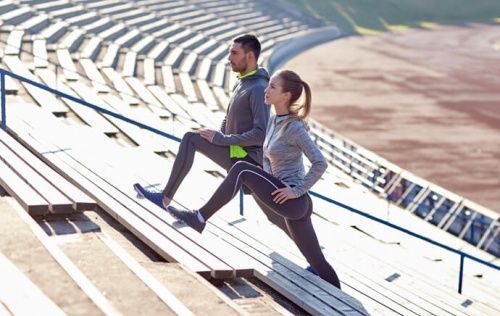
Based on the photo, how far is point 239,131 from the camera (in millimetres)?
6715

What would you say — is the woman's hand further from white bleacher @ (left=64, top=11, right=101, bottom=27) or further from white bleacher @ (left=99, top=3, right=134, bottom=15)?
white bleacher @ (left=99, top=3, right=134, bottom=15)

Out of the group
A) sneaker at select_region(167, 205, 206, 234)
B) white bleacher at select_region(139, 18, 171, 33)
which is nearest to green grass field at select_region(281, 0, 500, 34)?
white bleacher at select_region(139, 18, 171, 33)

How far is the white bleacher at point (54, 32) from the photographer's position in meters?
20.0

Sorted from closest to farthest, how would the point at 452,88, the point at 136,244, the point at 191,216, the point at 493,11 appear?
the point at 136,244, the point at 191,216, the point at 452,88, the point at 493,11

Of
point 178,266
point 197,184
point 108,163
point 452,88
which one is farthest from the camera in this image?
point 452,88

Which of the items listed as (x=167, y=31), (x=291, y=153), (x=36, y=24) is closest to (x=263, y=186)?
(x=291, y=153)

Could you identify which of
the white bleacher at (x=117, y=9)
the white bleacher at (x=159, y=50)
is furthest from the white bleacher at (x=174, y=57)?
the white bleacher at (x=117, y=9)

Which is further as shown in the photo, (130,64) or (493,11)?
(493,11)

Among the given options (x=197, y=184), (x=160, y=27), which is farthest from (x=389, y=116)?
(x=197, y=184)

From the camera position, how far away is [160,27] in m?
28.1

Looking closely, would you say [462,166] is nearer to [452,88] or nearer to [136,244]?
[452,88]

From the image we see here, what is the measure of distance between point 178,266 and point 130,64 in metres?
15.2

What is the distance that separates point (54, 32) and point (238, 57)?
48.4 ft

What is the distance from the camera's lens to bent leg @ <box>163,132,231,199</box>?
21.7 feet
